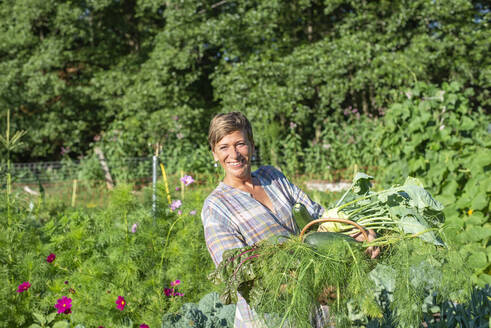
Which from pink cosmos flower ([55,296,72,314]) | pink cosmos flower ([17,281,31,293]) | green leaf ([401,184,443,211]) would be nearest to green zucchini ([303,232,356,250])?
green leaf ([401,184,443,211])

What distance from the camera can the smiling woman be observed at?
1.66 m

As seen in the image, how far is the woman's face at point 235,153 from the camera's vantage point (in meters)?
1.84

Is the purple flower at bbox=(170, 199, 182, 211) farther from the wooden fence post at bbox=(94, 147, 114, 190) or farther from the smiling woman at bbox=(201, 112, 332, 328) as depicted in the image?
the wooden fence post at bbox=(94, 147, 114, 190)

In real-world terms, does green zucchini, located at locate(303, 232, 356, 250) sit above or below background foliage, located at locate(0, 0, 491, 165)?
below

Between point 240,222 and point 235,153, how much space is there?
306mm

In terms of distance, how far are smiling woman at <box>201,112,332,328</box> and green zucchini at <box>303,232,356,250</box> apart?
28cm

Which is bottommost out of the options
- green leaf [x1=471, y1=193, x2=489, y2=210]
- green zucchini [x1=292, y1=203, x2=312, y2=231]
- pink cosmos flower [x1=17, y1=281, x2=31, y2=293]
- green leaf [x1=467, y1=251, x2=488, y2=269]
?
green leaf [x1=467, y1=251, x2=488, y2=269]

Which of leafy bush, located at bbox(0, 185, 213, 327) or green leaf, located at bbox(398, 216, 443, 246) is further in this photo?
leafy bush, located at bbox(0, 185, 213, 327)

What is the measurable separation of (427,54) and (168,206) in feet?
29.9

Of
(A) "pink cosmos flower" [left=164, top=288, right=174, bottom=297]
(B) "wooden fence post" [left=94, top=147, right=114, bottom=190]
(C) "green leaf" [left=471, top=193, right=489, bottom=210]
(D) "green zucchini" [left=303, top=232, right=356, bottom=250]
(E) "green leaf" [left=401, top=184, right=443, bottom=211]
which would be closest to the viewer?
(D) "green zucchini" [left=303, top=232, right=356, bottom=250]

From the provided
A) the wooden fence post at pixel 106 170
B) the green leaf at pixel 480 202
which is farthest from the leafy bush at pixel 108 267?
the wooden fence post at pixel 106 170

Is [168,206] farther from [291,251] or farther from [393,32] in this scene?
[393,32]

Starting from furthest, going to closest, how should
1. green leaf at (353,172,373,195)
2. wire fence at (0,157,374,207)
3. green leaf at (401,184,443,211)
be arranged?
wire fence at (0,157,374,207) → green leaf at (353,172,373,195) → green leaf at (401,184,443,211)

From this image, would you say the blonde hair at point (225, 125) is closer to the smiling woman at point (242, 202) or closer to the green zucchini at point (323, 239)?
the smiling woman at point (242, 202)
